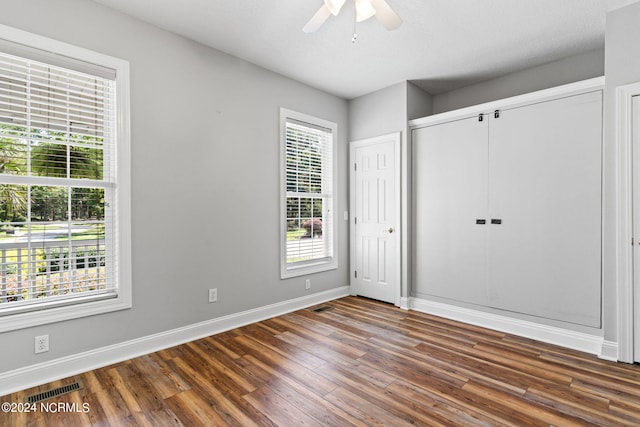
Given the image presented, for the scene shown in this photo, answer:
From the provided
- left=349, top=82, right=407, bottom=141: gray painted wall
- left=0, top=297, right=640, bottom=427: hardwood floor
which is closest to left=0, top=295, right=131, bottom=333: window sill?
left=0, top=297, right=640, bottom=427: hardwood floor

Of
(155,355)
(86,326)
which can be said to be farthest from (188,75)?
(155,355)

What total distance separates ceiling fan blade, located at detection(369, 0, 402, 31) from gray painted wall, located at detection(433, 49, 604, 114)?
2.25 metres

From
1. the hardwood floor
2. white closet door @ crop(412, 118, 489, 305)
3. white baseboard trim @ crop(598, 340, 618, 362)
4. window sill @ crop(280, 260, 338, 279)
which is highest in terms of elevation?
white closet door @ crop(412, 118, 489, 305)

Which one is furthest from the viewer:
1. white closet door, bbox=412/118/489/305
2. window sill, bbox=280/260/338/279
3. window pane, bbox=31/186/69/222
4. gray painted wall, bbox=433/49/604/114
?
window sill, bbox=280/260/338/279

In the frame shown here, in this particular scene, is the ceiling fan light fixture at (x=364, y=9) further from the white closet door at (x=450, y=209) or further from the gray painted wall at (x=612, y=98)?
the gray painted wall at (x=612, y=98)

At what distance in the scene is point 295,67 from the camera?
11.4 feet

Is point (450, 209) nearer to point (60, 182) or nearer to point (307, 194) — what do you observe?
point (307, 194)

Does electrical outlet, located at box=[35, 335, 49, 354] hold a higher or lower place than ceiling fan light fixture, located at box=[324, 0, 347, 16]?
lower

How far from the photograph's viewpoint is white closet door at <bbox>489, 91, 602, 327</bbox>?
2742mm

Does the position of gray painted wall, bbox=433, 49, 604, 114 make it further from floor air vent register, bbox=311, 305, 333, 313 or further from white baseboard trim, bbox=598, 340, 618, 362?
floor air vent register, bbox=311, 305, 333, 313

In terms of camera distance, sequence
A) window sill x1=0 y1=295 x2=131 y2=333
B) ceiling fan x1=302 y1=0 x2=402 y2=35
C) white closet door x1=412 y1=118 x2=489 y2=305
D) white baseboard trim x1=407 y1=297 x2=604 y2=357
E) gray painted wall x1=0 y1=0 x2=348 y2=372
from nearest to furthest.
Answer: ceiling fan x1=302 y1=0 x2=402 y2=35 < window sill x1=0 y1=295 x2=131 y2=333 < gray painted wall x1=0 y1=0 x2=348 y2=372 < white baseboard trim x1=407 y1=297 x2=604 y2=357 < white closet door x1=412 y1=118 x2=489 y2=305

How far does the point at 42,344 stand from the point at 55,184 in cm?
111

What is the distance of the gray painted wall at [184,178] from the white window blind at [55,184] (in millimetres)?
195

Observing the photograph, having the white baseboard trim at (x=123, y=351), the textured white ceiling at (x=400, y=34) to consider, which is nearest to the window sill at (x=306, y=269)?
the white baseboard trim at (x=123, y=351)
